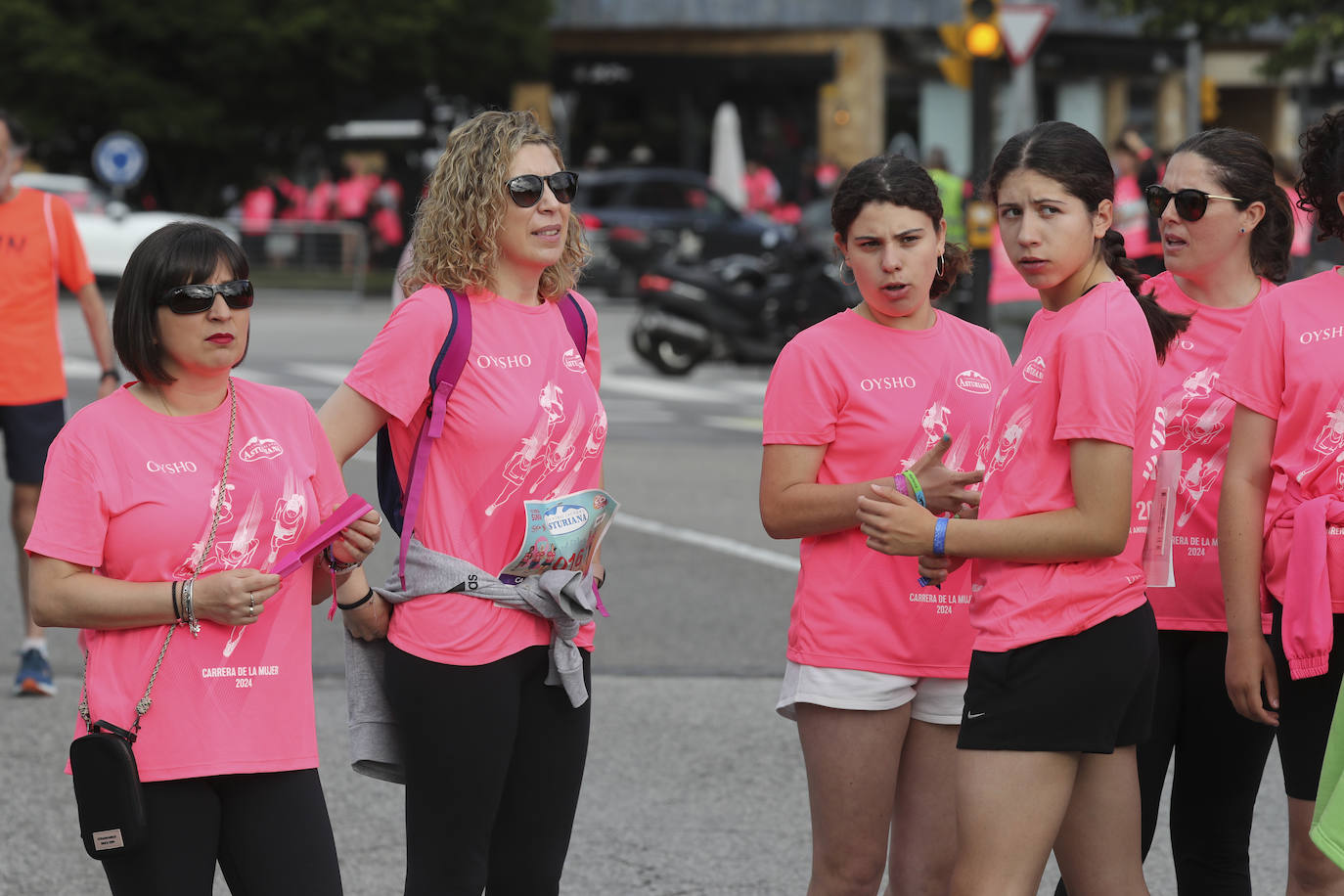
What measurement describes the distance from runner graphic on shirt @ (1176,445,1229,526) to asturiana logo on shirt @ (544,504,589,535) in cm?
125

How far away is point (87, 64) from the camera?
31.0 meters

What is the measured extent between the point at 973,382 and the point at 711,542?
249 inches

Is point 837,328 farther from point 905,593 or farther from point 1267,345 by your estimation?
point 1267,345

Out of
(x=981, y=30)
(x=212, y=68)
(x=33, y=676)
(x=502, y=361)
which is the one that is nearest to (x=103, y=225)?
(x=212, y=68)

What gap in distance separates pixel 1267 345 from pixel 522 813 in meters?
1.71

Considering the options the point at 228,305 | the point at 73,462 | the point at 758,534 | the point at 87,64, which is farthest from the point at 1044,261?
the point at 87,64

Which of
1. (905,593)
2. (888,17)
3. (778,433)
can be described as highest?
(888,17)

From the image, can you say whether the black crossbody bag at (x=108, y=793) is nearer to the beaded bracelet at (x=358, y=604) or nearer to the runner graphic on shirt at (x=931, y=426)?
the beaded bracelet at (x=358, y=604)

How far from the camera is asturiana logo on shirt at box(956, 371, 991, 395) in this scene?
12.4 feet

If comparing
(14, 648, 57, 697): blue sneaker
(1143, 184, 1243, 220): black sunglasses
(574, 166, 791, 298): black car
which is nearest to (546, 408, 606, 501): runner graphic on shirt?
(1143, 184, 1243, 220): black sunglasses

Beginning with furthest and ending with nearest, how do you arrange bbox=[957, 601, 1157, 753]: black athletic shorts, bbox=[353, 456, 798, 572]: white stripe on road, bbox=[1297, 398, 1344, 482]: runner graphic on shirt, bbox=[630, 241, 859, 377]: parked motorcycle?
bbox=[630, 241, 859, 377]: parked motorcycle → bbox=[353, 456, 798, 572]: white stripe on road → bbox=[1297, 398, 1344, 482]: runner graphic on shirt → bbox=[957, 601, 1157, 753]: black athletic shorts

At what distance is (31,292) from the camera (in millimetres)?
6875

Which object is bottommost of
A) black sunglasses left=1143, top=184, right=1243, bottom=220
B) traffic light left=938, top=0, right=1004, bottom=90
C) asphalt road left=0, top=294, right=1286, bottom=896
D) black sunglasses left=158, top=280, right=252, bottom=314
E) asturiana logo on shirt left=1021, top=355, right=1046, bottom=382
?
asphalt road left=0, top=294, right=1286, bottom=896

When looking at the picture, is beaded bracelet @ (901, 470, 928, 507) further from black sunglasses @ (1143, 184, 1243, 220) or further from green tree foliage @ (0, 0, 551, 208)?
green tree foliage @ (0, 0, 551, 208)
